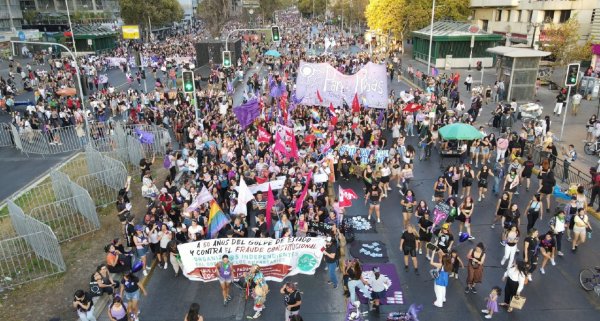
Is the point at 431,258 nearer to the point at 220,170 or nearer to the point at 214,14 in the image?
the point at 220,170

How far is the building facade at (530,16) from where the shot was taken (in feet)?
132

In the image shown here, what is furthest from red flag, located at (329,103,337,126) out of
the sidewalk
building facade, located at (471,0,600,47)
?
building facade, located at (471,0,600,47)

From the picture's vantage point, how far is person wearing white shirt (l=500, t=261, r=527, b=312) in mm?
9633

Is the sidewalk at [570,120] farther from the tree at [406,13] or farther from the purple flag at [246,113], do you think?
the tree at [406,13]

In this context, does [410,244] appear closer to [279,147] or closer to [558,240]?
[558,240]

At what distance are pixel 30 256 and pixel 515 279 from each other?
1240 cm

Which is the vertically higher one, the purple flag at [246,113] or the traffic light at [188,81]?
the traffic light at [188,81]

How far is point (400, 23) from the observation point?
5497cm

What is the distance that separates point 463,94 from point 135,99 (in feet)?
78.7

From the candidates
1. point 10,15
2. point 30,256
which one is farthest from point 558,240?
point 10,15

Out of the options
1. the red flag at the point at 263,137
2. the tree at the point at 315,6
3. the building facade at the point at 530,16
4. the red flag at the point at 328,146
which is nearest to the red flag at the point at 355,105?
the red flag at the point at 328,146

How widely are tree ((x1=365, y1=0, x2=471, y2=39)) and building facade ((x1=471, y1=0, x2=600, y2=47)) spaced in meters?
4.27

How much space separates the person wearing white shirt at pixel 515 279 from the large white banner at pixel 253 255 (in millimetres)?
4237

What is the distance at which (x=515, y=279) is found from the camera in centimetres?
971
